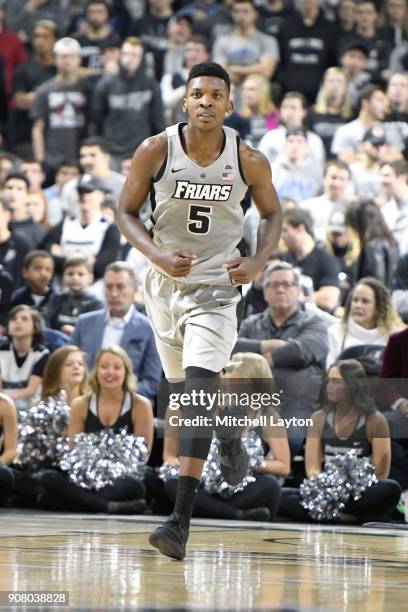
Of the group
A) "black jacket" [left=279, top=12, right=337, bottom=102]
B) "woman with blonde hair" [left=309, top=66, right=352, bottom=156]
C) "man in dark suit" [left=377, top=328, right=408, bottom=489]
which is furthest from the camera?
"black jacket" [left=279, top=12, right=337, bottom=102]

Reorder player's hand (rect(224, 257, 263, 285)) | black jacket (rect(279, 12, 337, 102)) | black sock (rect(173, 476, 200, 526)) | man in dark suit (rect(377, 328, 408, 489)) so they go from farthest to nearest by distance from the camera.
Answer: black jacket (rect(279, 12, 337, 102)) → man in dark suit (rect(377, 328, 408, 489)) → player's hand (rect(224, 257, 263, 285)) → black sock (rect(173, 476, 200, 526))

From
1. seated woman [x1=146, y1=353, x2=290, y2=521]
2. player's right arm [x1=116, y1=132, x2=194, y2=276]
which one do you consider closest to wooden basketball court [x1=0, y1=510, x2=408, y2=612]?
seated woman [x1=146, y1=353, x2=290, y2=521]

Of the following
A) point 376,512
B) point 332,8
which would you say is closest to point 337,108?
point 332,8

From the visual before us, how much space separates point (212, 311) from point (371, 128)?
7793 mm

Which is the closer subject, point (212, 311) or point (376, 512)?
point (212, 311)

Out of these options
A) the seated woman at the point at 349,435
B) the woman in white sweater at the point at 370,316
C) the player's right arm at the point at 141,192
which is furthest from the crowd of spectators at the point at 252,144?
the player's right arm at the point at 141,192

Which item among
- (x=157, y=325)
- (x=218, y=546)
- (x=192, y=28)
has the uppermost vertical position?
(x=192, y=28)

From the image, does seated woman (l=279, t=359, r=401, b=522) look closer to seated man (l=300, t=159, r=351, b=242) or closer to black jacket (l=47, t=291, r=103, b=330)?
black jacket (l=47, t=291, r=103, b=330)

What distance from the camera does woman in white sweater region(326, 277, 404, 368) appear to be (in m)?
9.54

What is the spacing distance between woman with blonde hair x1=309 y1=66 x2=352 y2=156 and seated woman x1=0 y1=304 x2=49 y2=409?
17.3 ft

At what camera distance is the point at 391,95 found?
13930 millimetres

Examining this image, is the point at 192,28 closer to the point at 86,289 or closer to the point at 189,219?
the point at 86,289

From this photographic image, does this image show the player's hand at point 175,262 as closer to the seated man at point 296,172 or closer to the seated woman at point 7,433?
the seated woman at point 7,433

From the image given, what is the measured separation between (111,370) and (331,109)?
6.27 meters
